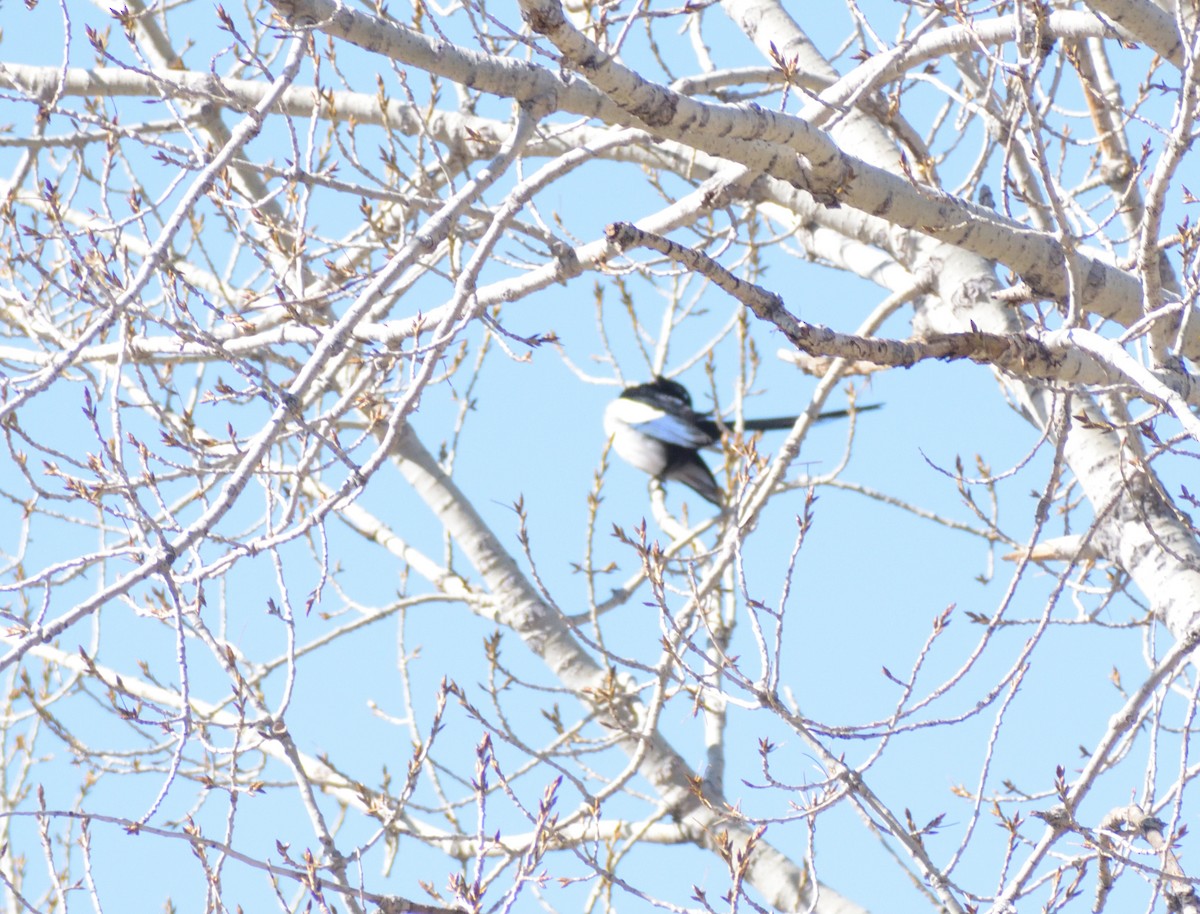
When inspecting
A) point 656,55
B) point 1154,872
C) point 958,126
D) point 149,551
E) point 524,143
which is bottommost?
point 1154,872

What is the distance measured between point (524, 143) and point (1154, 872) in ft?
6.34

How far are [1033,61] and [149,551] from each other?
184cm

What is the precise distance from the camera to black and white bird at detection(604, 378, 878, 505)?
738 cm

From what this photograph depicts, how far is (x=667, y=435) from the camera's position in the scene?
7.47m

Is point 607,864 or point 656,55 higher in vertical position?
point 656,55

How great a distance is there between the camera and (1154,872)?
254 centimetres

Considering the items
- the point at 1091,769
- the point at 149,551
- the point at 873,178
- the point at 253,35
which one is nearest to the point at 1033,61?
the point at 873,178

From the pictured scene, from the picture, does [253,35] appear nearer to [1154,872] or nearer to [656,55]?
[656,55]

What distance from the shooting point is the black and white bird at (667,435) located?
7.38 meters

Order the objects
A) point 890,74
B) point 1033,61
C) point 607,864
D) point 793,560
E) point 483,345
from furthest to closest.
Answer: point 483,345 < point 607,864 < point 890,74 < point 793,560 < point 1033,61

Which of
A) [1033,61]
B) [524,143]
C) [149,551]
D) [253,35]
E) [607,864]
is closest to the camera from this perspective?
[149,551]

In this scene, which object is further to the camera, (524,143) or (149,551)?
(524,143)

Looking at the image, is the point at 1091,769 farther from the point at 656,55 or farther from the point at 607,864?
the point at 656,55

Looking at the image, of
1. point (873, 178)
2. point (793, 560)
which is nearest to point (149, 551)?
point (793, 560)
